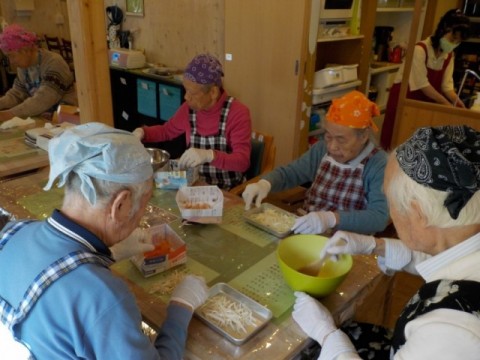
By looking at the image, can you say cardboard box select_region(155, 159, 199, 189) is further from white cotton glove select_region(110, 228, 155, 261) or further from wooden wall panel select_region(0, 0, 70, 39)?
wooden wall panel select_region(0, 0, 70, 39)

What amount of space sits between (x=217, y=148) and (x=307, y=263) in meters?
1.12

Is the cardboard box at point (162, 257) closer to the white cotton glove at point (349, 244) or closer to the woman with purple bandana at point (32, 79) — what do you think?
the white cotton glove at point (349, 244)

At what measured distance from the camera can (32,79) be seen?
3.06m

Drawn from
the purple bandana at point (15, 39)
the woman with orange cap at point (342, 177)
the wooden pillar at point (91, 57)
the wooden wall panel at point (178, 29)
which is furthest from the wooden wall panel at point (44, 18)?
the woman with orange cap at point (342, 177)

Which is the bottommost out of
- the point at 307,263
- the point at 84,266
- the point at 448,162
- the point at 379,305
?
the point at 379,305

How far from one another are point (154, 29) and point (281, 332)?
3.93m

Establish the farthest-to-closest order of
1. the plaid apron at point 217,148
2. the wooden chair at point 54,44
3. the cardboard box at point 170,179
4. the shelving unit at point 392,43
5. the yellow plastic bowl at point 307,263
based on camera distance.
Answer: the wooden chair at point 54,44 → the shelving unit at point 392,43 → the plaid apron at point 217,148 → the cardboard box at point 170,179 → the yellow plastic bowl at point 307,263

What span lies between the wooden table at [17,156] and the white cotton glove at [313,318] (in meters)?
1.55

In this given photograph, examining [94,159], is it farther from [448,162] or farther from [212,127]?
[212,127]

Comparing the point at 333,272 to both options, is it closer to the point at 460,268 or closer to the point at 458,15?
the point at 460,268

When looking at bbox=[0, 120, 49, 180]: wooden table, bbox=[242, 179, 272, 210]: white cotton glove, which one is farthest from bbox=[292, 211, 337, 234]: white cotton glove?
bbox=[0, 120, 49, 180]: wooden table

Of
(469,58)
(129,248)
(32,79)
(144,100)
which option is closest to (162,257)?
(129,248)

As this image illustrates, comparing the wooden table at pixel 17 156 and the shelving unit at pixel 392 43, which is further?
the shelving unit at pixel 392 43

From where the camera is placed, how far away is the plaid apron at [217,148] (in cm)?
219
